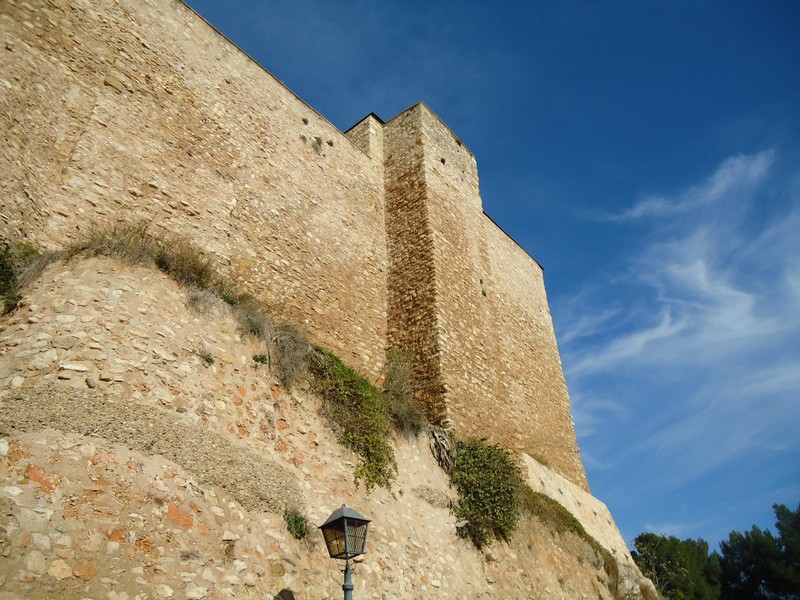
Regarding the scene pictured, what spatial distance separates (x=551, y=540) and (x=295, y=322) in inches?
234

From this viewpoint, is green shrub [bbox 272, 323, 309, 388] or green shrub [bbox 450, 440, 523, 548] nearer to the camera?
green shrub [bbox 272, 323, 309, 388]

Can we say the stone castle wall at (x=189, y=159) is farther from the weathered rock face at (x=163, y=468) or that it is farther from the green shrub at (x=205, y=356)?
the green shrub at (x=205, y=356)

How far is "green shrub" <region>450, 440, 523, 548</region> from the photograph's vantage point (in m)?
8.75

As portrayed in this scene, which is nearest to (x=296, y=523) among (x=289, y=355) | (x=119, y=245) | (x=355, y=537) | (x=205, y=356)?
(x=355, y=537)

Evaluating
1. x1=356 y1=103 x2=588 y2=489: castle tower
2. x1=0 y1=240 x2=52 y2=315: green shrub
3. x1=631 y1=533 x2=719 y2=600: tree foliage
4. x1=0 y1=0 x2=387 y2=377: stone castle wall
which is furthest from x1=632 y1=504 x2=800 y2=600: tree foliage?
x1=0 y1=240 x2=52 y2=315: green shrub

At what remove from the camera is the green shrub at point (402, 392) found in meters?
9.01

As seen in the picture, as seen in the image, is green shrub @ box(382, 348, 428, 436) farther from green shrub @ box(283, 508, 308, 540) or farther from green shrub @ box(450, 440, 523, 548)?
green shrub @ box(283, 508, 308, 540)

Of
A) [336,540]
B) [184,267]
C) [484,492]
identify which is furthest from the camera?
[484,492]

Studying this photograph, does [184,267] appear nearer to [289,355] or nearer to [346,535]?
[289,355]

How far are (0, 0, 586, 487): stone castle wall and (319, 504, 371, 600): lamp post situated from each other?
486cm

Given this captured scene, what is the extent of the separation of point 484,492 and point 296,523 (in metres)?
4.00

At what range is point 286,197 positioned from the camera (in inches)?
433

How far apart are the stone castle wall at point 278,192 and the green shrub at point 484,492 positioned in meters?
0.83

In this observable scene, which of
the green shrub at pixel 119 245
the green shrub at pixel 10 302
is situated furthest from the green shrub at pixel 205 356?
the green shrub at pixel 10 302
